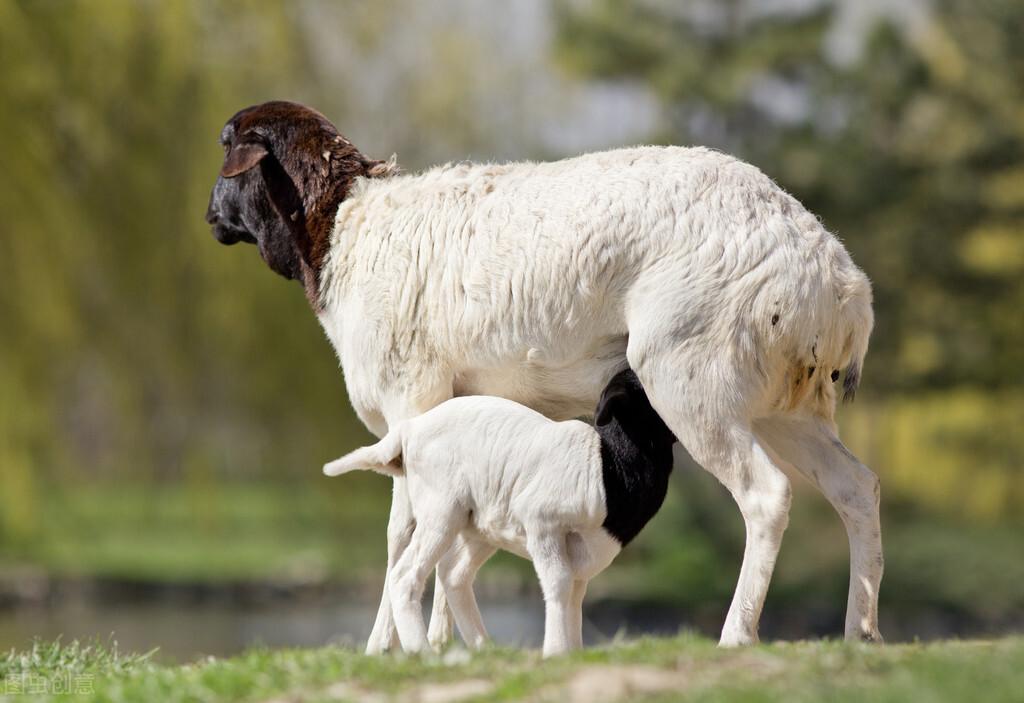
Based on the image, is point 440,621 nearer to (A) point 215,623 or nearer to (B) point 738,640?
(B) point 738,640

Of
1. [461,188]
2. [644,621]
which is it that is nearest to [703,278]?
[461,188]

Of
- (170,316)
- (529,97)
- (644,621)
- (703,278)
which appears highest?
(529,97)

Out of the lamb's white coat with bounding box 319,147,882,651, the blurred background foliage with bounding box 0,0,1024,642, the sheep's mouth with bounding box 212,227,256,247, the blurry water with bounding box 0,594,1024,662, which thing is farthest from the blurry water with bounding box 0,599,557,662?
the lamb's white coat with bounding box 319,147,882,651

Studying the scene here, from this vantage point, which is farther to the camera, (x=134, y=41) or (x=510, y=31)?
(x=510, y=31)

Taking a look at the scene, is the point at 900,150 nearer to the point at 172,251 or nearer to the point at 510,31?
the point at 510,31

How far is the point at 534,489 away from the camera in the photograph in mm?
4922

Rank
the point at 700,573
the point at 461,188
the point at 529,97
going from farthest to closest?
the point at 529,97
the point at 700,573
the point at 461,188

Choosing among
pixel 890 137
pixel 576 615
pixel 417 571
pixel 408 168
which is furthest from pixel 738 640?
pixel 890 137

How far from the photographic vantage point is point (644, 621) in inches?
730

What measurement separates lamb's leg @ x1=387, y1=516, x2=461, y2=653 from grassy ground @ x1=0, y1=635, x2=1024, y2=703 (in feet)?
0.80

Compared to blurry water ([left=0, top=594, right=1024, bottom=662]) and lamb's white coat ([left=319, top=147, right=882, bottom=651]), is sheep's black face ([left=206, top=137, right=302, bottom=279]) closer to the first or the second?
lamb's white coat ([left=319, top=147, right=882, bottom=651])

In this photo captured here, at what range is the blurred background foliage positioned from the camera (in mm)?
14875

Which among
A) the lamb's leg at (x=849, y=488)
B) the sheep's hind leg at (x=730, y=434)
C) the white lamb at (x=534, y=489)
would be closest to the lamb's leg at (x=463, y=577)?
the white lamb at (x=534, y=489)

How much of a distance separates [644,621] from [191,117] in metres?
9.12
